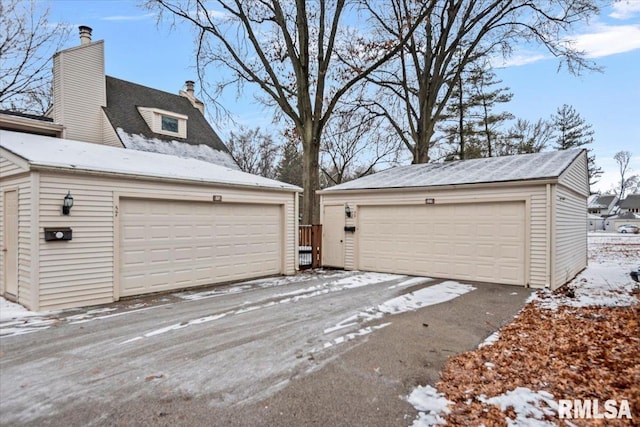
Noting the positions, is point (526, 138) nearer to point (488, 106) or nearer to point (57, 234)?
point (488, 106)

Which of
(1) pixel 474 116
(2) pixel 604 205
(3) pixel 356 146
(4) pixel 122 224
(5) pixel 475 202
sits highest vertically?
(1) pixel 474 116

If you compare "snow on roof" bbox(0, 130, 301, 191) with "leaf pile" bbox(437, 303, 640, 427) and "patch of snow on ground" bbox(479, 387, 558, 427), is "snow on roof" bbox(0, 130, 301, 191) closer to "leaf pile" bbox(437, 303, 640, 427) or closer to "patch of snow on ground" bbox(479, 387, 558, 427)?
"leaf pile" bbox(437, 303, 640, 427)

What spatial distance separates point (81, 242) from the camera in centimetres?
614

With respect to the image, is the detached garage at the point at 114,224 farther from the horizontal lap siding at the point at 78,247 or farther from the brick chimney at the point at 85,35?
the brick chimney at the point at 85,35

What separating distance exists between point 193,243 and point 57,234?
245 cm

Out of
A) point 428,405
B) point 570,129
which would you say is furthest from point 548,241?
point 570,129

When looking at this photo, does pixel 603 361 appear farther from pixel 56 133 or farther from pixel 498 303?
pixel 56 133

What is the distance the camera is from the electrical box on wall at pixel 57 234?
5.75 m

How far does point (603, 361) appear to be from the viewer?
3.72 meters

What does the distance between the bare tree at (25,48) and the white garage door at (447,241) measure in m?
15.6

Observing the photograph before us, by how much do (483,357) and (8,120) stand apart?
13695 mm

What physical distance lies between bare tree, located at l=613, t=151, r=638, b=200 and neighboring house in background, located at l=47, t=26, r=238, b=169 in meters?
57.5

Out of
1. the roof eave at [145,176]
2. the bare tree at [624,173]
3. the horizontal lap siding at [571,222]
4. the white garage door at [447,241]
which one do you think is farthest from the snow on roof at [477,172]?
the bare tree at [624,173]

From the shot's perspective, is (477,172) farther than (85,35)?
No
